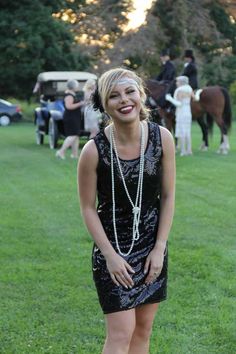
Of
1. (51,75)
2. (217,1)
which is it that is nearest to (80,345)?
(51,75)

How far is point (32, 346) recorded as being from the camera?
182 inches

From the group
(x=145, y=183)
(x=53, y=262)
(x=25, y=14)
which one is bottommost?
(x=53, y=262)

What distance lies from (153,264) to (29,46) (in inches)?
1492

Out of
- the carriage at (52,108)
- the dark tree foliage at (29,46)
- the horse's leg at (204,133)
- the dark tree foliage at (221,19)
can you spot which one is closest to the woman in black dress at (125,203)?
the carriage at (52,108)

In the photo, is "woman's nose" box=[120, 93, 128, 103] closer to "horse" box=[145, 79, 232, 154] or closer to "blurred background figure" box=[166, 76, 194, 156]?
"blurred background figure" box=[166, 76, 194, 156]

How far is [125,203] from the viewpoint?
3.46 metres

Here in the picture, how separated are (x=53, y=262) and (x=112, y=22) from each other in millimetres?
42710

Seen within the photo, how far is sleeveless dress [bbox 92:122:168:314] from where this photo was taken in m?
3.44

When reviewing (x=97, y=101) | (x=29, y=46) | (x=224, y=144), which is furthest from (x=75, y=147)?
(x=29, y=46)

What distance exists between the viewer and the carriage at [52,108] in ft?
63.5

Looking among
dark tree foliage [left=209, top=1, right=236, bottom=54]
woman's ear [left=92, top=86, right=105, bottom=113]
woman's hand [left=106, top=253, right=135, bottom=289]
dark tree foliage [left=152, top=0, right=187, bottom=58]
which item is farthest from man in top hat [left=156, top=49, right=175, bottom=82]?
dark tree foliage [left=209, top=1, right=236, bottom=54]

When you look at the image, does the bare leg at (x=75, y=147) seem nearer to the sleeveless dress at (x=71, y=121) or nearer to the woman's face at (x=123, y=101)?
the sleeveless dress at (x=71, y=121)

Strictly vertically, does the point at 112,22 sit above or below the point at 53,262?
above

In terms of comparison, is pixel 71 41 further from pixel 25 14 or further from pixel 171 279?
pixel 171 279
